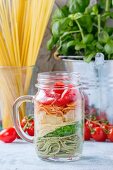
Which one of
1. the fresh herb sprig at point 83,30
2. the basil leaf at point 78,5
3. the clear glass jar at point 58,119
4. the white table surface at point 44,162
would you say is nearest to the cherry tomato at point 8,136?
the white table surface at point 44,162

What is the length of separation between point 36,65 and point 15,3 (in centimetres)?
21

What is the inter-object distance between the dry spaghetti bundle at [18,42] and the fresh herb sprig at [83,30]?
0.15ft

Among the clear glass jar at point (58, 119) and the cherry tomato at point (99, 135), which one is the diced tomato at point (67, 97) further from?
the cherry tomato at point (99, 135)

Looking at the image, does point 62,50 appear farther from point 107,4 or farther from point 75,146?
point 75,146

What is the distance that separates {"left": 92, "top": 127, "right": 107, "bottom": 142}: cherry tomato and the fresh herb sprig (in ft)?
0.52

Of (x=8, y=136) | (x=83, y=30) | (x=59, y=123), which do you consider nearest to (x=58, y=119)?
(x=59, y=123)

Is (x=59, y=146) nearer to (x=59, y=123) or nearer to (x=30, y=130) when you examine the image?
(x=59, y=123)

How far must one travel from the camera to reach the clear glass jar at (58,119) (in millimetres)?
820

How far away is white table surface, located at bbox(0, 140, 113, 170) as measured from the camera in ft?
2.63

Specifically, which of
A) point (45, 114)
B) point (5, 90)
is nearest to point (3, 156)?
point (45, 114)

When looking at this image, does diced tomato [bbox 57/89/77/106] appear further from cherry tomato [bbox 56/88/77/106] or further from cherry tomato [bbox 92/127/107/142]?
cherry tomato [bbox 92/127/107/142]

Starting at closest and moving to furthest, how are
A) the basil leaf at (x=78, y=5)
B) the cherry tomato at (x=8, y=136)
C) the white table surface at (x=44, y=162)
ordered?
the white table surface at (x=44, y=162)
the cherry tomato at (x=8, y=136)
the basil leaf at (x=78, y=5)

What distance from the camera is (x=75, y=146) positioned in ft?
2.73

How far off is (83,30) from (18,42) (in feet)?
0.53
